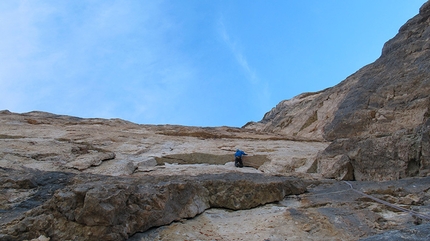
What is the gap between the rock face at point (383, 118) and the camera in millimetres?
9102

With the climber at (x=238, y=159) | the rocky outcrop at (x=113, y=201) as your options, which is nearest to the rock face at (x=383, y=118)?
the rocky outcrop at (x=113, y=201)

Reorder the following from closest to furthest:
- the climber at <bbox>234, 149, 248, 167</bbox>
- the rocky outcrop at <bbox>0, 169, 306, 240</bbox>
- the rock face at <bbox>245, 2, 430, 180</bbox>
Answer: the rocky outcrop at <bbox>0, 169, 306, 240</bbox>, the rock face at <bbox>245, 2, 430, 180</bbox>, the climber at <bbox>234, 149, 248, 167</bbox>

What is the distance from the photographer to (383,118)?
15180 millimetres

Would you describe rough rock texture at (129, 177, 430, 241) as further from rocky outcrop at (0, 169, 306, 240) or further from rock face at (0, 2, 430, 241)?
rocky outcrop at (0, 169, 306, 240)

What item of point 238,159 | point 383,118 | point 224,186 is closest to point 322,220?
point 224,186

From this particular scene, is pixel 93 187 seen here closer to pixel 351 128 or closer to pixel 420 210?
pixel 420 210

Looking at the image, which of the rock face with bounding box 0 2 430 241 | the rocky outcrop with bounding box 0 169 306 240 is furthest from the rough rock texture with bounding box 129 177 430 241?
the rocky outcrop with bounding box 0 169 306 240

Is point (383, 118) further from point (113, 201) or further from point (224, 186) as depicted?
point (113, 201)

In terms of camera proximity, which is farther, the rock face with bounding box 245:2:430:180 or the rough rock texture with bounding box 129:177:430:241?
the rock face with bounding box 245:2:430:180

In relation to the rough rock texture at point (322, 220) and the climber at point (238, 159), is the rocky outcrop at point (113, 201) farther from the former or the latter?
the climber at point (238, 159)

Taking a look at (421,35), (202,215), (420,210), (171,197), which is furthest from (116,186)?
(421,35)

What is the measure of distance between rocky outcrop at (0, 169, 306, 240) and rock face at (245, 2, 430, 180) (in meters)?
2.43

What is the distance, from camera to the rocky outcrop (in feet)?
18.8

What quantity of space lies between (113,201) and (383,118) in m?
13.1
